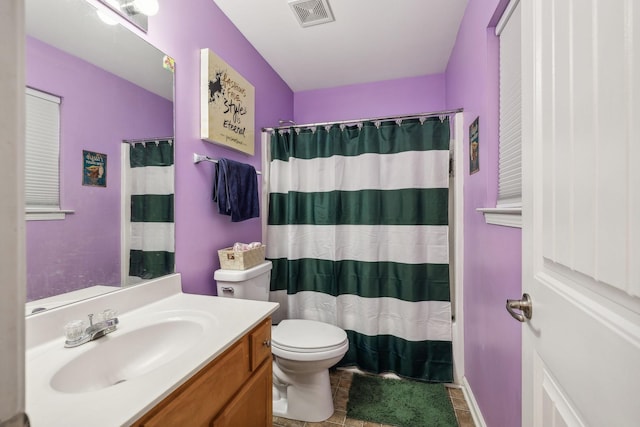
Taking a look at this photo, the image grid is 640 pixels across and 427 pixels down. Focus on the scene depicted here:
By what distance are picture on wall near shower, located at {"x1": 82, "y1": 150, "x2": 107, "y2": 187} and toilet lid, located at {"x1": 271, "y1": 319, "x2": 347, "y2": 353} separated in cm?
114

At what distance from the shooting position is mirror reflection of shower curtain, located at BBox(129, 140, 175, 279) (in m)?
1.12

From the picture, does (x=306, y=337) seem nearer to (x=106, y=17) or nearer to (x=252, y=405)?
(x=252, y=405)

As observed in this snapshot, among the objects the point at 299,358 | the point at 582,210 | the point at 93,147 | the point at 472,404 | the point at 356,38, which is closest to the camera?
the point at 582,210

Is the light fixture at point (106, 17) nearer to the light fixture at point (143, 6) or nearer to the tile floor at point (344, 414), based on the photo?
the light fixture at point (143, 6)

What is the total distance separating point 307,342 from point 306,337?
0.20 ft

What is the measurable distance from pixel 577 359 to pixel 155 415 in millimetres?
852

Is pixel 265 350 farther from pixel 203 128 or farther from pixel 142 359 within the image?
pixel 203 128

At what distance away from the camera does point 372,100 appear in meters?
2.53

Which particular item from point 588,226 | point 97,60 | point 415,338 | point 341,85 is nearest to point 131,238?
point 97,60

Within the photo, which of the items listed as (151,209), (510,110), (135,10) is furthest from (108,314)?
(510,110)

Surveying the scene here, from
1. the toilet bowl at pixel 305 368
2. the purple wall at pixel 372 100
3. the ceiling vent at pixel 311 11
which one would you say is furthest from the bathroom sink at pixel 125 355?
the purple wall at pixel 372 100

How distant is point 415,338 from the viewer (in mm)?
1841

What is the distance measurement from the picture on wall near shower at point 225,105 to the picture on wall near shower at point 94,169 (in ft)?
1.82

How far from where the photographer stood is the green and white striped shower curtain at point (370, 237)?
1819 millimetres
